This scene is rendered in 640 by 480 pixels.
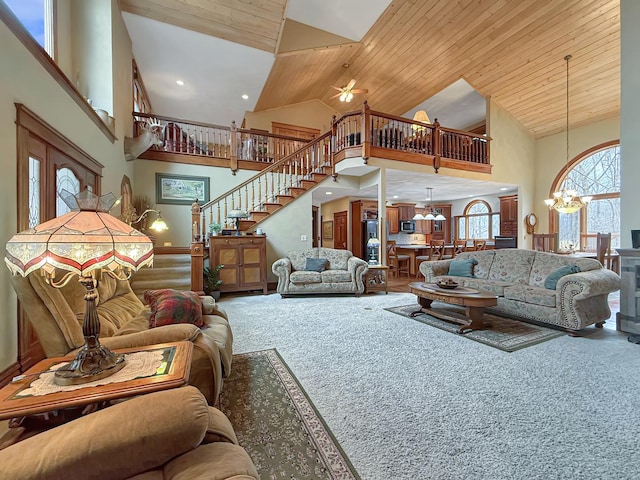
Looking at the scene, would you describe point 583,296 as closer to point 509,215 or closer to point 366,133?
point 366,133

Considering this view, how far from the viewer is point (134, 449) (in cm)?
76

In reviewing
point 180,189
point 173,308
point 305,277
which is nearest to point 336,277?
point 305,277

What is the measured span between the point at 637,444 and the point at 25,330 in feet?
13.5

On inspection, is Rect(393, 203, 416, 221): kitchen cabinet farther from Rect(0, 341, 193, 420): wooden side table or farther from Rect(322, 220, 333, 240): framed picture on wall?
Rect(0, 341, 193, 420): wooden side table

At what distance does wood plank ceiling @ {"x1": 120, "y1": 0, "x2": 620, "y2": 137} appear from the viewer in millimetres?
5184

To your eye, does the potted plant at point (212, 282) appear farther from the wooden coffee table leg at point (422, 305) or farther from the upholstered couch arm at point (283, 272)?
the wooden coffee table leg at point (422, 305)

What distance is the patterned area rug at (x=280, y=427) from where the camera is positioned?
1438 mm

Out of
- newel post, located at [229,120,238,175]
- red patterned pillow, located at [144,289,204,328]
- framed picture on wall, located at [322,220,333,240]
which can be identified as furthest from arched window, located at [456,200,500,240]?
red patterned pillow, located at [144,289,204,328]

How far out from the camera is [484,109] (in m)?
8.44

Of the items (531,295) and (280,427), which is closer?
(280,427)

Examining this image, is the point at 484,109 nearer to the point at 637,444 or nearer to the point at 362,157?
the point at 362,157

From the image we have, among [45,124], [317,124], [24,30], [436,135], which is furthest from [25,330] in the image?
[317,124]

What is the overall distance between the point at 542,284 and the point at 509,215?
5.78m

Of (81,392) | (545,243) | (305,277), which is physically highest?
(545,243)
